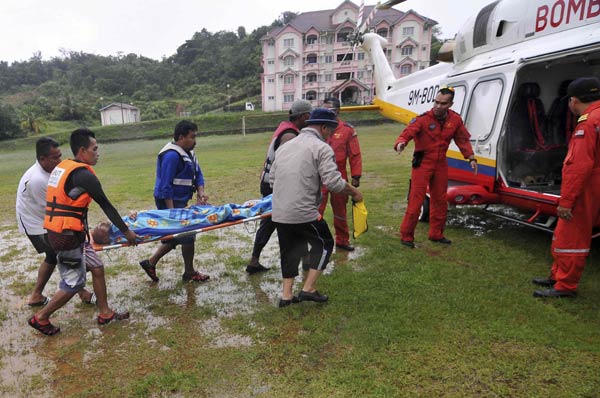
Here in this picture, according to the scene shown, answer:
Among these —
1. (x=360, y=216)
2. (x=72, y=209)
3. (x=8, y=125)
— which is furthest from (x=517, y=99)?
(x=8, y=125)

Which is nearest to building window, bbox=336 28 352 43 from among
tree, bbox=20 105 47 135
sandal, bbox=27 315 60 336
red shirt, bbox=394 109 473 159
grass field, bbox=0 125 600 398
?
tree, bbox=20 105 47 135

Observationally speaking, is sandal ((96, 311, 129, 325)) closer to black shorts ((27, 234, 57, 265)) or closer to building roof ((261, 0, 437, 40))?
black shorts ((27, 234, 57, 265))

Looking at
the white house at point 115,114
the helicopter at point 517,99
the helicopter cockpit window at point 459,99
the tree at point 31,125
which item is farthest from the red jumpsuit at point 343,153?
the white house at point 115,114

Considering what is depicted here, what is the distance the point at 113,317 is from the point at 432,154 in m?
4.12

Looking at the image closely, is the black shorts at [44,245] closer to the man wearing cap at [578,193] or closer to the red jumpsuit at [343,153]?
the red jumpsuit at [343,153]

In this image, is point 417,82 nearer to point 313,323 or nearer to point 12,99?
point 313,323

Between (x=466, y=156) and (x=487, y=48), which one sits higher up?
(x=487, y=48)

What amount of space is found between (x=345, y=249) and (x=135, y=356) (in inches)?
119

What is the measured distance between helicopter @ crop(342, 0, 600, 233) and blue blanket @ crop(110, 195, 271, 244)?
2974mm

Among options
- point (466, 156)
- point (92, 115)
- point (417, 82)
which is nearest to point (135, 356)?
point (466, 156)

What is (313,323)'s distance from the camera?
3.46 m

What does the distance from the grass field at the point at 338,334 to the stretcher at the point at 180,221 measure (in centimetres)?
76

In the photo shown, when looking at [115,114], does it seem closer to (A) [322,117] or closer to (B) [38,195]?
(B) [38,195]

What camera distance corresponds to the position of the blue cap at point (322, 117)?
357 cm
